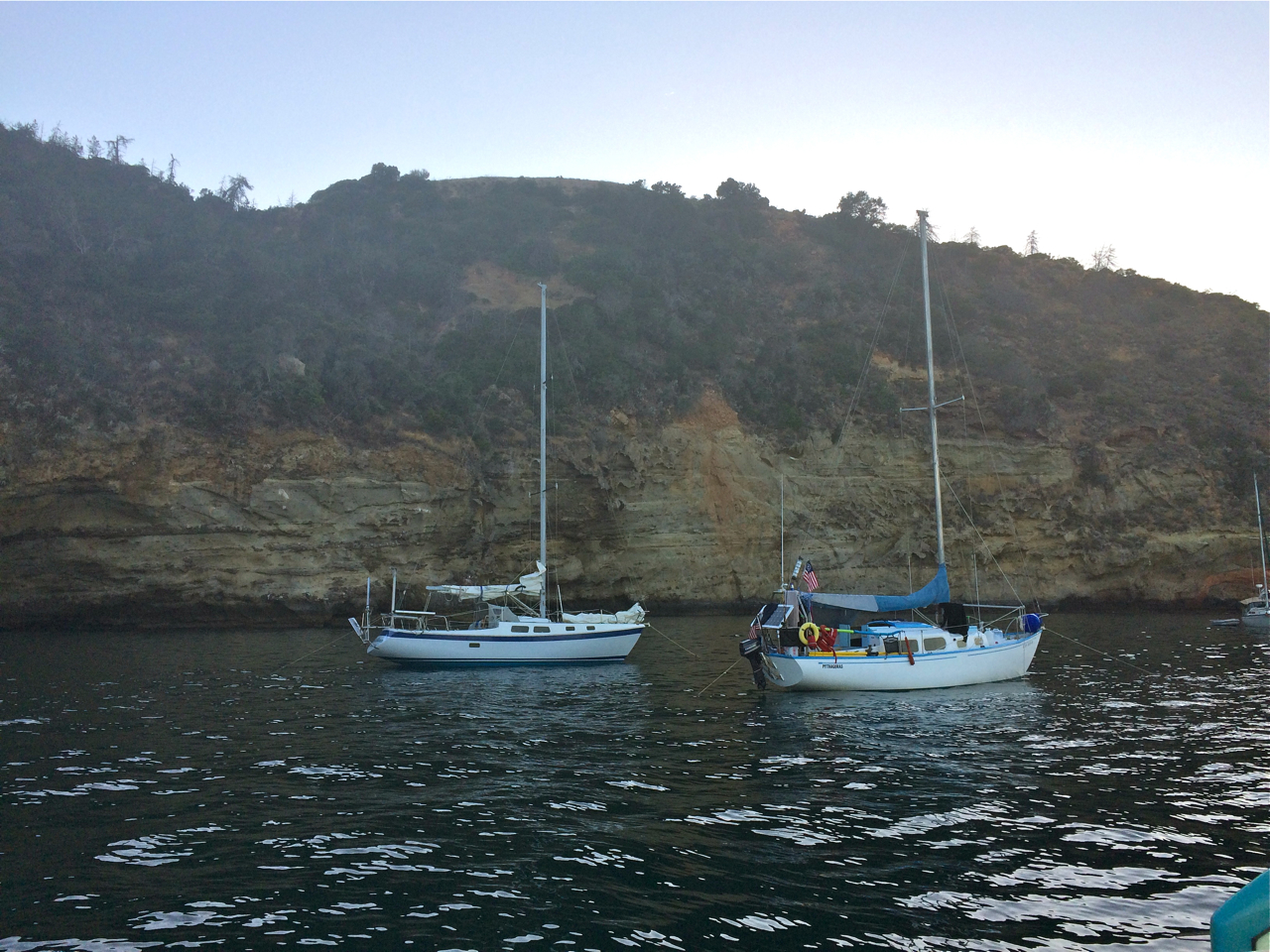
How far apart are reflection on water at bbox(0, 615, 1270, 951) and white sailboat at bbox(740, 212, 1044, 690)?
73 cm

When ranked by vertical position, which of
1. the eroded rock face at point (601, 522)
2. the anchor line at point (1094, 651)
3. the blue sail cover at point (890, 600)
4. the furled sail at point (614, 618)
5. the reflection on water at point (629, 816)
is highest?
the eroded rock face at point (601, 522)

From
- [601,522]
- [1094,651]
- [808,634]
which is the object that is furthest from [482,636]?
[1094,651]

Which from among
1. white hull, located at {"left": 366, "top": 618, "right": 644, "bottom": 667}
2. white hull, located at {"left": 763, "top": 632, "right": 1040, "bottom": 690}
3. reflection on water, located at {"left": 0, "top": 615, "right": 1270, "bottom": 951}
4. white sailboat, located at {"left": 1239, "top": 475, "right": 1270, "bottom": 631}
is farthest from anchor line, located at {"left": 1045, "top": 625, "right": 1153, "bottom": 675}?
white hull, located at {"left": 366, "top": 618, "right": 644, "bottom": 667}

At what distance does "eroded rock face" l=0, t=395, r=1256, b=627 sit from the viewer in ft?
113

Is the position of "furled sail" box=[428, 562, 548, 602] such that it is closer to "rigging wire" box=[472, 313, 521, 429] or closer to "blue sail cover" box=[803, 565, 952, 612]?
"blue sail cover" box=[803, 565, 952, 612]

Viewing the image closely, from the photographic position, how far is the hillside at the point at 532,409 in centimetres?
3519

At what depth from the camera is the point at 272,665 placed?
24.3 m

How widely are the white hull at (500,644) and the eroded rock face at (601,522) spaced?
11.6 m

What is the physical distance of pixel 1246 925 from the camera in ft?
12.3

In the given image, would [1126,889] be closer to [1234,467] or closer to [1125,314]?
[1234,467]

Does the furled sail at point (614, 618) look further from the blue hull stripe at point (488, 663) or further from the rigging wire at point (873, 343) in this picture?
the rigging wire at point (873, 343)

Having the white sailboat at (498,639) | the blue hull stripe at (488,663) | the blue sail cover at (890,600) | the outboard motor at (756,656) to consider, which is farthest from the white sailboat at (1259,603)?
the blue hull stripe at (488,663)

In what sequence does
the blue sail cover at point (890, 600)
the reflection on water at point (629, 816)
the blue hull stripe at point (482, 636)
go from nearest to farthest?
1. the reflection on water at point (629, 816)
2. the blue sail cover at point (890, 600)
3. the blue hull stripe at point (482, 636)

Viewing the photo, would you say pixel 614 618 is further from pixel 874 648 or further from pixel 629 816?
pixel 629 816
